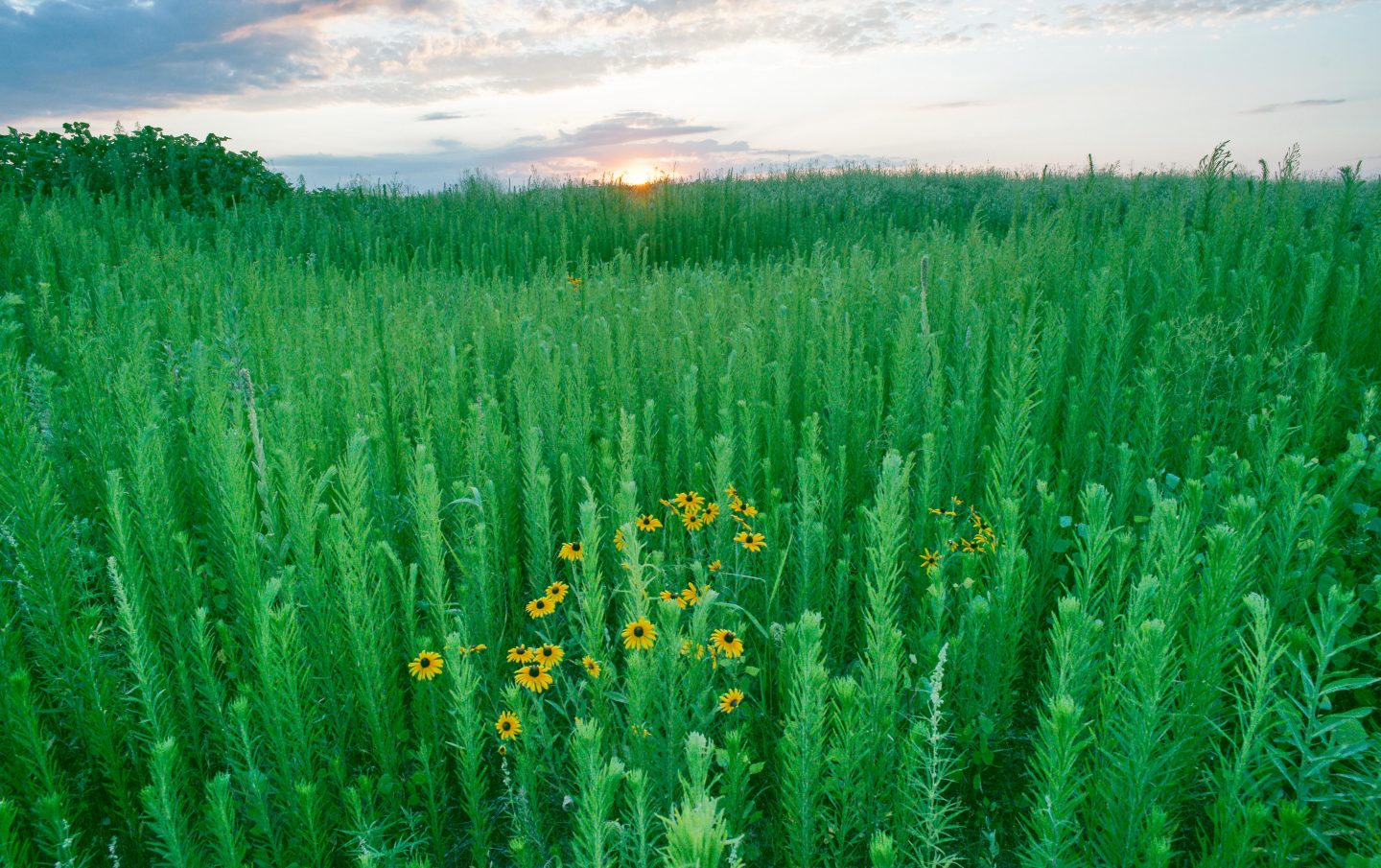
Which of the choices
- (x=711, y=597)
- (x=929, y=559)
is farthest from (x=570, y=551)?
(x=929, y=559)

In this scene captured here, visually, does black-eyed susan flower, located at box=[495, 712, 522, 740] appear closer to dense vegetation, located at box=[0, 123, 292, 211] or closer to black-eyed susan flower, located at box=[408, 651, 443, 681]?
black-eyed susan flower, located at box=[408, 651, 443, 681]

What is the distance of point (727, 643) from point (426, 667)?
2.44 feet

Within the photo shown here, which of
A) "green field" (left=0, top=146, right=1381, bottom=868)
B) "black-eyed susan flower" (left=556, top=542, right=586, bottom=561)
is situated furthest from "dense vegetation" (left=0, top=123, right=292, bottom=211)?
"black-eyed susan flower" (left=556, top=542, right=586, bottom=561)

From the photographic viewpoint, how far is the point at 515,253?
9930 mm

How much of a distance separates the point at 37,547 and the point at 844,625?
2064 mm

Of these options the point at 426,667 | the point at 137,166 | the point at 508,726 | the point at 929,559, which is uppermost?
the point at 137,166

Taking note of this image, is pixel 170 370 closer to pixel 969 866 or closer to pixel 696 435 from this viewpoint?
pixel 696 435

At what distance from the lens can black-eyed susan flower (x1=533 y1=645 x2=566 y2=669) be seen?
80.0 inches

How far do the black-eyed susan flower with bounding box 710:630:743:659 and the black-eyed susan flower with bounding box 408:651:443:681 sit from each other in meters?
0.68

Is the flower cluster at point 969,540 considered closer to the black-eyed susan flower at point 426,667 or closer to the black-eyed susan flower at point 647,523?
the black-eyed susan flower at point 647,523

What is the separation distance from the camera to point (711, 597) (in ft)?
5.41

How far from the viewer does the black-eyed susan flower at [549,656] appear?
6.67 ft

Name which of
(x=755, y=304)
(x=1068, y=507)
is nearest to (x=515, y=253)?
(x=755, y=304)

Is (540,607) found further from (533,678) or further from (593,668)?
(593,668)
